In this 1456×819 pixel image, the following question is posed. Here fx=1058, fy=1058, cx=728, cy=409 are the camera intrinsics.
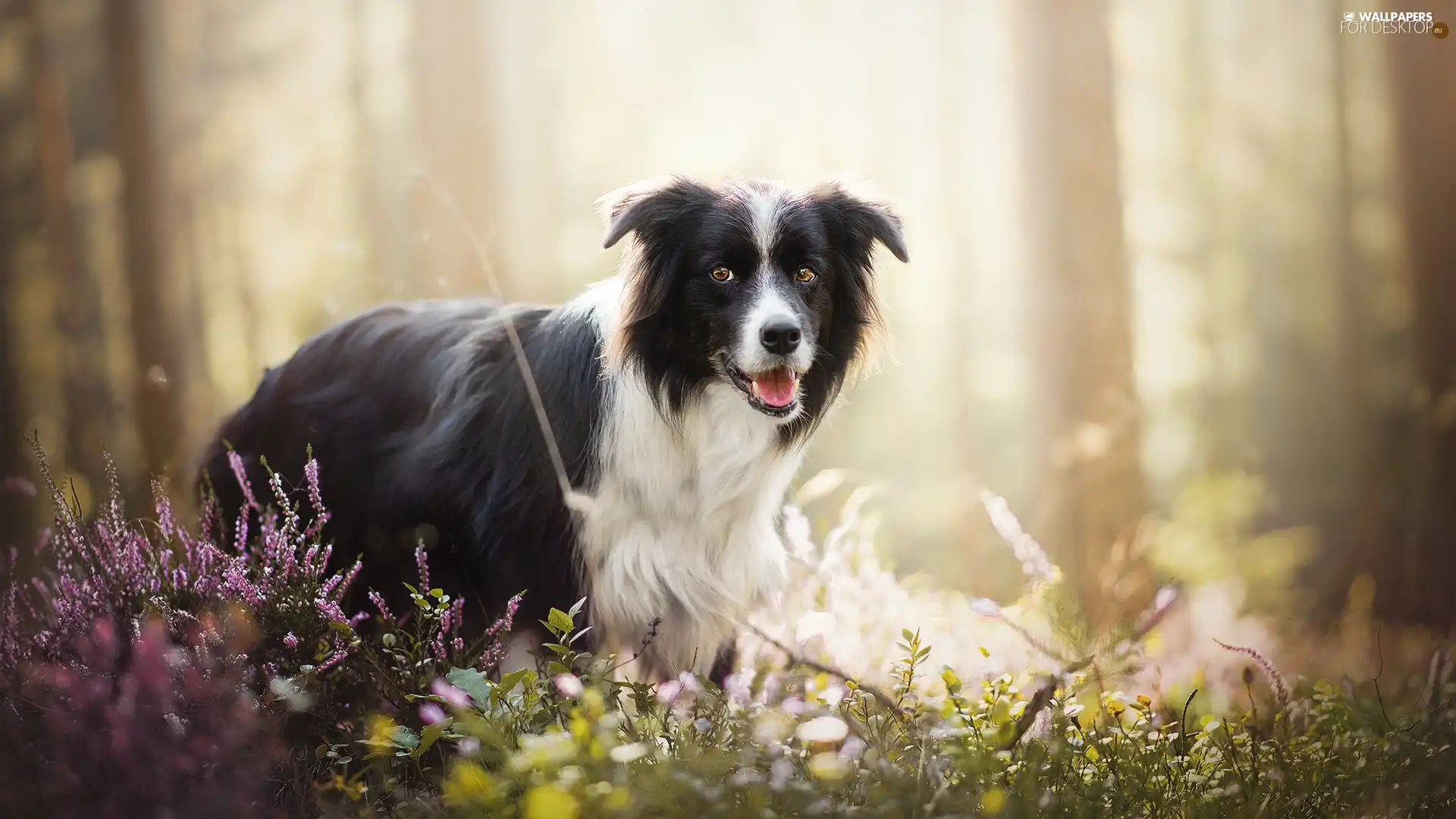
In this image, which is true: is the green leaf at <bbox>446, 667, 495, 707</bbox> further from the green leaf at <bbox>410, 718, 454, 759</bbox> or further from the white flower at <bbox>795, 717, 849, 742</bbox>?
the white flower at <bbox>795, 717, 849, 742</bbox>

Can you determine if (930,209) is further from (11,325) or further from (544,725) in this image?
(544,725)

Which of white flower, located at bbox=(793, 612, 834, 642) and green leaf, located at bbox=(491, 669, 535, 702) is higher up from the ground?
green leaf, located at bbox=(491, 669, 535, 702)

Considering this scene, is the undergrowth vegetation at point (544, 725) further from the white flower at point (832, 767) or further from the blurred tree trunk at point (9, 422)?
the blurred tree trunk at point (9, 422)

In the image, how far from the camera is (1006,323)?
9.89m

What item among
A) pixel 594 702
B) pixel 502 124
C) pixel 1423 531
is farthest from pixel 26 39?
pixel 1423 531

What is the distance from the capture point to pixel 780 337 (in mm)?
3111

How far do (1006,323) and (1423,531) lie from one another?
456 centimetres

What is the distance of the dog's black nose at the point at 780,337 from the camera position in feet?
10.2

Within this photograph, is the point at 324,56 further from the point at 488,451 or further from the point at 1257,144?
the point at 1257,144

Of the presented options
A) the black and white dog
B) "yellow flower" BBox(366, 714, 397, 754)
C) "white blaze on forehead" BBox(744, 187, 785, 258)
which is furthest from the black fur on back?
"yellow flower" BBox(366, 714, 397, 754)

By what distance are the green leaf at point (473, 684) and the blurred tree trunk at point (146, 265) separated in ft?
16.7

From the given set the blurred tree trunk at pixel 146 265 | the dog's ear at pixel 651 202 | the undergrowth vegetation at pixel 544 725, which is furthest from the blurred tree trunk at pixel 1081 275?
the blurred tree trunk at pixel 146 265

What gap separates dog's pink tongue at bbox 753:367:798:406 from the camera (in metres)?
3.23

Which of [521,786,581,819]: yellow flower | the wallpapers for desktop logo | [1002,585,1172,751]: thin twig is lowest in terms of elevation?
[1002,585,1172,751]: thin twig
